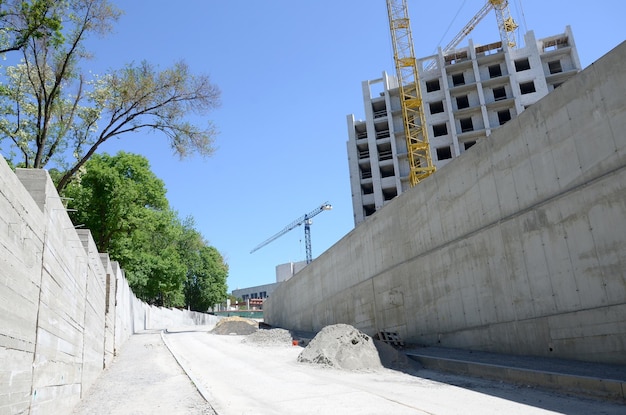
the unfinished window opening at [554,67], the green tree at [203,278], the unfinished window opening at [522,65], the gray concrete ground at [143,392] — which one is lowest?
the gray concrete ground at [143,392]

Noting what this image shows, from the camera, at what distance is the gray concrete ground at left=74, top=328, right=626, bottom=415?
8406mm

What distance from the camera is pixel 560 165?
1184 cm

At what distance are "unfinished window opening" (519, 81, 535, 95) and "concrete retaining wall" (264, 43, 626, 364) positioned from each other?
43216 mm

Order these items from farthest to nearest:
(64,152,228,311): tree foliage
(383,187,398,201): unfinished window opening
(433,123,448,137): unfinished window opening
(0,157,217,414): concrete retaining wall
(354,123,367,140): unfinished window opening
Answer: (354,123,367,140): unfinished window opening, (383,187,398,201): unfinished window opening, (433,123,448,137): unfinished window opening, (64,152,228,311): tree foliage, (0,157,217,414): concrete retaining wall

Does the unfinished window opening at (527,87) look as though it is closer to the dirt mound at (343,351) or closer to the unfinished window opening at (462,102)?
the unfinished window opening at (462,102)

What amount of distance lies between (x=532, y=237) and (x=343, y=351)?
6.79m

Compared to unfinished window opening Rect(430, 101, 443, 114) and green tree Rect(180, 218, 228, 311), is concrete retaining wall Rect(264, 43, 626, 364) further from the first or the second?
green tree Rect(180, 218, 228, 311)

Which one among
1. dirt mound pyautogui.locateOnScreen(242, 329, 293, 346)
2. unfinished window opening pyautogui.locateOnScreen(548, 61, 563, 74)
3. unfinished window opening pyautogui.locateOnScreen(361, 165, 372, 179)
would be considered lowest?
dirt mound pyautogui.locateOnScreen(242, 329, 293, 346)

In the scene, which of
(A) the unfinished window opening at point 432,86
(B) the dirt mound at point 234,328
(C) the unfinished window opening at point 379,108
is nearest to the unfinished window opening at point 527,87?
(A) the unfinished window opening at point 432,86

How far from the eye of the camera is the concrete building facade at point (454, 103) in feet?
A: 181

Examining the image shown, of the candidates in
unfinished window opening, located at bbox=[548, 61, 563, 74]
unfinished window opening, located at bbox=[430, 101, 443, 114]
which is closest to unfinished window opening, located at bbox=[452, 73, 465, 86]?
unfinished window opening, located at bbox=[430, 101, 443, 114]

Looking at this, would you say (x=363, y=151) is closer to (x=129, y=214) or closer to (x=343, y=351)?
(x=129, y=214)

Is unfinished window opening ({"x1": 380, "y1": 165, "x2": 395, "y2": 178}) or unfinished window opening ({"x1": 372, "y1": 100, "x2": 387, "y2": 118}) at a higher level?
unfinished window opening ({"x1": 372, "y1": 100, "x2": 387, "y2": 118})

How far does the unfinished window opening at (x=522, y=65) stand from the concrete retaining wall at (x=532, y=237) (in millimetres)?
44823
